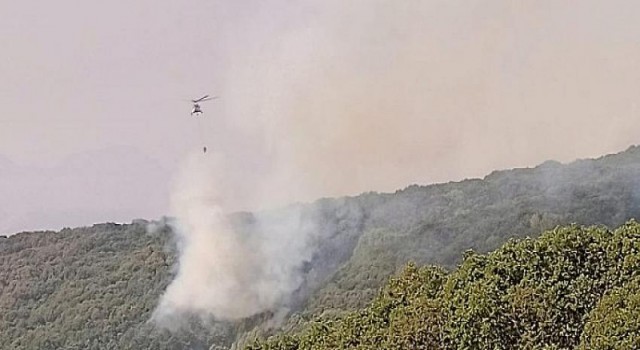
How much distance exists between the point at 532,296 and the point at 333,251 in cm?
8485

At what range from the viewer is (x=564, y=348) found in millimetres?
18375

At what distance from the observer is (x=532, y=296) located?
19.1 metres

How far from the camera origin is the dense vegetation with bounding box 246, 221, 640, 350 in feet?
61.4

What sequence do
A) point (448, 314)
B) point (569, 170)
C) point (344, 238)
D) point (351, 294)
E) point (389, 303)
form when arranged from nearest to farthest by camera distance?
point (448, 314) → point (389, 303) → point (351, 294) → point (569, 170) → point (344, 238)

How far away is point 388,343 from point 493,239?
67.2 meters

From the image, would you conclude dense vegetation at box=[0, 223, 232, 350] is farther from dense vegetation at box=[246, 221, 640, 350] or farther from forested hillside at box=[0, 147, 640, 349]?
dense vegetation at box=[246, 221, 640, 350]

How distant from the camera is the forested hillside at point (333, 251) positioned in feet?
283

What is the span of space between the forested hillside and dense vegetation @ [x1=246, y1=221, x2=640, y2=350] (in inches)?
2099

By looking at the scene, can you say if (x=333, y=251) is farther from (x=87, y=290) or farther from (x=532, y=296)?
(x=532, y=296)

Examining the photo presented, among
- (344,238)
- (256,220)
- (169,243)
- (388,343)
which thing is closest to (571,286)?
(388,343)

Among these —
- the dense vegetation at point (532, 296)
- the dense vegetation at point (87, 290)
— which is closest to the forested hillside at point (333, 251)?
the dense vegetation at point (87, 290)

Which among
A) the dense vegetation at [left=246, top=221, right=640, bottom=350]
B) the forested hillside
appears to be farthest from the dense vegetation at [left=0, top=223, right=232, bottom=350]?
the dense vegetation at [left=246, top=221, right=640, bottom=350]

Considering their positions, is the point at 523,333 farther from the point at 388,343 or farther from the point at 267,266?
the point at 267,266

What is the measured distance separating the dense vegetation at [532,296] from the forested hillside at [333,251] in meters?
53.3
